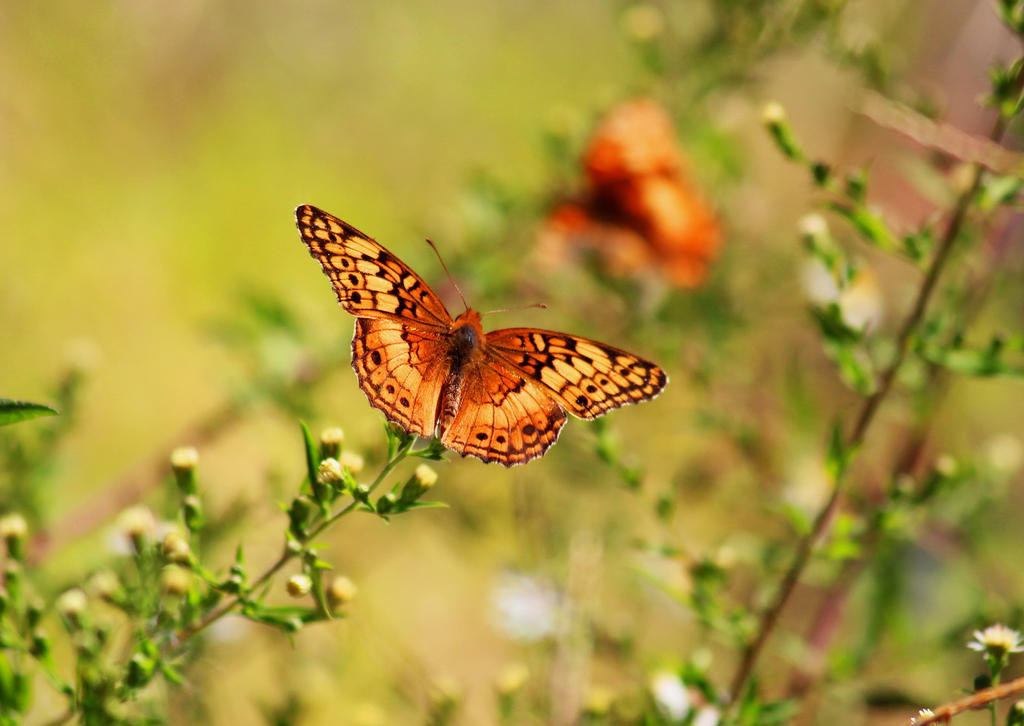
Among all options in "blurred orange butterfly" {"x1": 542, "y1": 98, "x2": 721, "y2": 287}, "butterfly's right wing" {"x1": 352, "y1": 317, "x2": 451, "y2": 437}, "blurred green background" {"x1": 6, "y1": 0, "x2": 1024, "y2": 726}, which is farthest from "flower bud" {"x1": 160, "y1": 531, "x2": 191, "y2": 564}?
"blurred orange butterfly" {"x1": 542, "y1": 98, "x2": 721, "y2": 287}

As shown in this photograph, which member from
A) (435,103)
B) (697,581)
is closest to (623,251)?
(697,581)

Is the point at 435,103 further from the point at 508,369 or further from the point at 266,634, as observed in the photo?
the point at 508,369

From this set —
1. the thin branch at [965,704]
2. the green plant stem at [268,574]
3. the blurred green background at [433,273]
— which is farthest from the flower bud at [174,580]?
the thin branch at [965,704]

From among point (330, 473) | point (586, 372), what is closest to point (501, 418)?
point (586, 372)

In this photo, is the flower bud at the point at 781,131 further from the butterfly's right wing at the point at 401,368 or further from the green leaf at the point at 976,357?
the butterfly's right wing at the point at 401,368

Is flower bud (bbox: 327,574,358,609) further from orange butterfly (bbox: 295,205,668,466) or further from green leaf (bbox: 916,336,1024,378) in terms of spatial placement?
green leaf (bbox: 916,336,1024,378)

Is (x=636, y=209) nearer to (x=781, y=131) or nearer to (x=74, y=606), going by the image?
(x=781, y=131)

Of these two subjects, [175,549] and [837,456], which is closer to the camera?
[175,549]
